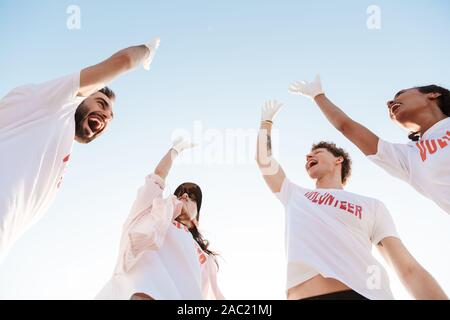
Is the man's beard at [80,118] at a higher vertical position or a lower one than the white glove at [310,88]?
lower

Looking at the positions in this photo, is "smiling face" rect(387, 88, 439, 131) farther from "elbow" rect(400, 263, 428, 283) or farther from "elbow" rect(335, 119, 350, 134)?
"elbow" rect(400, 263, 428, 283)

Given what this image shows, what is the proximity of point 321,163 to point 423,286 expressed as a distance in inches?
59.6

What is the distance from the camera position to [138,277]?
307 centimetres

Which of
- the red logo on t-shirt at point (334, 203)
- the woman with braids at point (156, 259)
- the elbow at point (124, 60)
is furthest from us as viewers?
the red logo on t-shirt at point (334, 203)

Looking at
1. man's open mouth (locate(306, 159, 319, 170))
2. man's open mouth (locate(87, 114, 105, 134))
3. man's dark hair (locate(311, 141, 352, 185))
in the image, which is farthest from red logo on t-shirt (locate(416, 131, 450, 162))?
man's open mouth (locate(87, 114, 105, 134))

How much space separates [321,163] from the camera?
432 centimetres

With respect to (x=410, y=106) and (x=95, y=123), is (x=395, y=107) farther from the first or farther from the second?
(x=95, y=123)

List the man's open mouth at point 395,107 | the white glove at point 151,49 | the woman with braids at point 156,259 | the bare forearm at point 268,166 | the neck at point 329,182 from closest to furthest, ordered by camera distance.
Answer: the woman with braids at point 156,259 → the white glove at point 151,49 → the man's open mouth at point 395,107 → the bare forearm at point 268,166 → the neck at point 329,182

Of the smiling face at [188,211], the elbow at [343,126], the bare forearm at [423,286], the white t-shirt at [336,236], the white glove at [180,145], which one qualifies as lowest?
the bare forearm at [423,286]

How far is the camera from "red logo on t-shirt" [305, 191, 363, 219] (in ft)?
12.0

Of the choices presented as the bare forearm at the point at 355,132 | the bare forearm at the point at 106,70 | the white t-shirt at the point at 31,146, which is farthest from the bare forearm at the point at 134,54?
the bare forearm at the point at 355,132

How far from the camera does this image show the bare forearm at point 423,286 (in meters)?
3.14

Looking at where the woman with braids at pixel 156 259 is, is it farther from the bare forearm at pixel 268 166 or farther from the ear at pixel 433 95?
the ear at pixel 433 95
